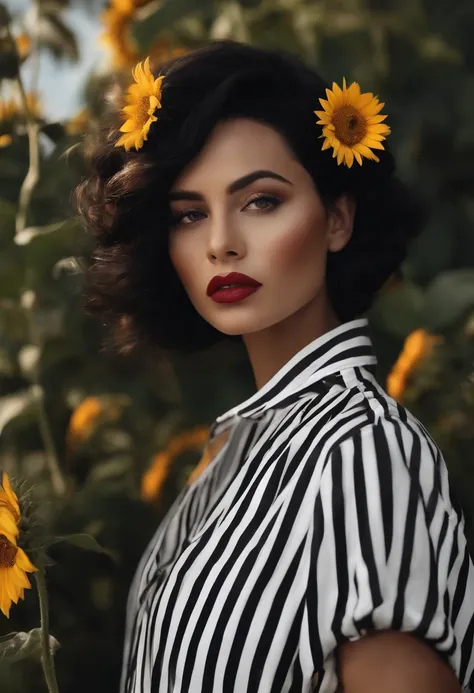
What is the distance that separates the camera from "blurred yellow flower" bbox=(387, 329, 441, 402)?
153cm

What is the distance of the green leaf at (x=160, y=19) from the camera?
1.80 metres

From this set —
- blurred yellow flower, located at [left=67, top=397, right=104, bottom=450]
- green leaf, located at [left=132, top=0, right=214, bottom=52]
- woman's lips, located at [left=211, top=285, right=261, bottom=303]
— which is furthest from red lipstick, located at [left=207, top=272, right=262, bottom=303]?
green leaf, located at [left=132, top=0, right=214, bottom=52]

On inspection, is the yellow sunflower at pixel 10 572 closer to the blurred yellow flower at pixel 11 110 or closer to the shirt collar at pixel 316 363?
the shirt collar at pixel 316 363

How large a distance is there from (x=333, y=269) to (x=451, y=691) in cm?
52

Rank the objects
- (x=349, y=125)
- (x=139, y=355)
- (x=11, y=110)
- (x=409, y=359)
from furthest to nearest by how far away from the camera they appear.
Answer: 1. (x=11, y=110)
2. (x=139, y=355)
3. (x=409, y=359)
4. (x=349, y=125)

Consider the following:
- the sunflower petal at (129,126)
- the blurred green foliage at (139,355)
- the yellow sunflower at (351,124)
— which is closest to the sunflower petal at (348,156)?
the yellow sunflower at (351,124)

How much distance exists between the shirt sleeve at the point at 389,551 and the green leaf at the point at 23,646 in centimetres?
29

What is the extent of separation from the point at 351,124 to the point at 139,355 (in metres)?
0.61

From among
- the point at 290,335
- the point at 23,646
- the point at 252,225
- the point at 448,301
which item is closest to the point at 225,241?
the point at 252,225

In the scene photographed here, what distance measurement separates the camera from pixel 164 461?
169cm

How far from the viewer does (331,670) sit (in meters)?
0.96

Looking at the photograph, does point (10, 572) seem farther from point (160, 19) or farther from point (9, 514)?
point (160, 19)

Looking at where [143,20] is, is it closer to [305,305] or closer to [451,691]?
[305,305]

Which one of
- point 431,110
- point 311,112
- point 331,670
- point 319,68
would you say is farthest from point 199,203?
point 431,110
